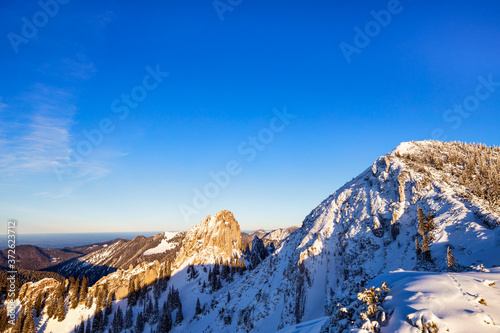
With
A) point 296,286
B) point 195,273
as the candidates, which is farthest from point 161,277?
point 296,286

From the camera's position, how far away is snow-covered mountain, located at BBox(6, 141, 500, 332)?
13.1m

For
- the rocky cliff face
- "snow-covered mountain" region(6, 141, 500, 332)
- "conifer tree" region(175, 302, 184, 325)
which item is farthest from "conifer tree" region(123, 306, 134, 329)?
the rocky cliff face

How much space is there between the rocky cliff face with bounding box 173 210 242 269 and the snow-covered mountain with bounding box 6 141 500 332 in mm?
32294

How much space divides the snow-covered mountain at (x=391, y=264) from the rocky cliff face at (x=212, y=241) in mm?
32294

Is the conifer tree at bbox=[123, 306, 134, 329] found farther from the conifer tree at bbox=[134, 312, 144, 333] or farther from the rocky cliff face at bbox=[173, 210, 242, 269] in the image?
the rocky cliff face at bbox=[173, 210, 242, 269]

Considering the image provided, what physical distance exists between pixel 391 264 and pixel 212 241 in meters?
114

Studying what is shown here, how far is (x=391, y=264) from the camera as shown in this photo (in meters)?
40.8

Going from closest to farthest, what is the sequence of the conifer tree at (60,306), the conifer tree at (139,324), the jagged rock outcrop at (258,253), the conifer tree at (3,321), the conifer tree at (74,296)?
the conifer tree at (3,321)
the conifer tree at (139,324)
the conifer tree at (60,306)
the conifer tree at (74,296)
the jagged rock outcrop at (258,253)

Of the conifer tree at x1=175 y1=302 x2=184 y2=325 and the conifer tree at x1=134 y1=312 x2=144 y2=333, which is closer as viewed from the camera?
the conifer tree at x1=175 y1=302 x2=184 y2=325

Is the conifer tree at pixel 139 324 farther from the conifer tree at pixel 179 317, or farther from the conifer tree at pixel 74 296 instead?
the conifer tree at pixel 74 296

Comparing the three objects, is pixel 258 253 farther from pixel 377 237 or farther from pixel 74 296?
pixel 377 237

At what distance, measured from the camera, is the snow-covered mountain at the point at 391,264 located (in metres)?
13.1

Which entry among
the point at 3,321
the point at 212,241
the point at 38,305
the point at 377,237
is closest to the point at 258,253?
the point at 212,241

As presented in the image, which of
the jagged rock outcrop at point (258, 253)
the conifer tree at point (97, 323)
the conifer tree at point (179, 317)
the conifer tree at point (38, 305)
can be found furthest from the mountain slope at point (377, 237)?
the conifer tree at point (38, 305)
